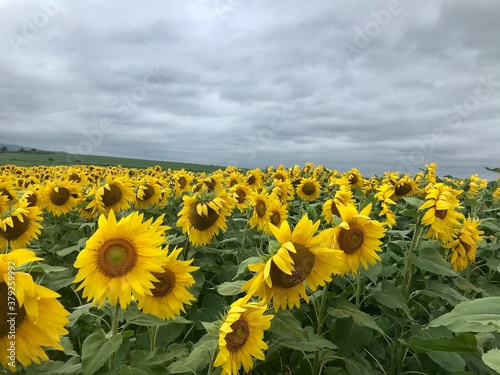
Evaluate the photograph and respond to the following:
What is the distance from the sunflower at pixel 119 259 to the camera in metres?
2.46

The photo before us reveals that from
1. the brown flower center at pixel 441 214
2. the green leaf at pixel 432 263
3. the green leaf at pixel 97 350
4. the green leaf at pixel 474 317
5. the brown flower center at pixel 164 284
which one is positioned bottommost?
the green leaf at pixel 97 350

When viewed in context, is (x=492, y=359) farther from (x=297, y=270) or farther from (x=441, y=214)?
(x=441, y=214)

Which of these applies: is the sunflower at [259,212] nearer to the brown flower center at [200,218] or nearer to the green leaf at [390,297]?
the brown flower center at [200,218]

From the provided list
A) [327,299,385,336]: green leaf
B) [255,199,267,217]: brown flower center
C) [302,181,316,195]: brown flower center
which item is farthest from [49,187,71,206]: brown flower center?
[327,299,385,336]: green leaf

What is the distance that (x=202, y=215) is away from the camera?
15.3 feet

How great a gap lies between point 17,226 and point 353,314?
4.21m

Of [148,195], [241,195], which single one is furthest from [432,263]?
[148,195]

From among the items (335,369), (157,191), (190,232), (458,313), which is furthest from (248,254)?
(458,313)

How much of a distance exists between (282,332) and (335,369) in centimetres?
105

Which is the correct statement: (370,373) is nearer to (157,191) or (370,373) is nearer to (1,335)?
(1,335)

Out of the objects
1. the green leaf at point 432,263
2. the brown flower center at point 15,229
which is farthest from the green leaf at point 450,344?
the brown flower center at point 15,229

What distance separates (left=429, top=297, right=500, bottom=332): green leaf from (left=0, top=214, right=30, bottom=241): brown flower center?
16.2 feet

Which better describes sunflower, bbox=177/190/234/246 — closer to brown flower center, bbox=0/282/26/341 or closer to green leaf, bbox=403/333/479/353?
brown flower center, bbox=0/282/26/341

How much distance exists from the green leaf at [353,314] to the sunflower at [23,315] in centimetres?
178
